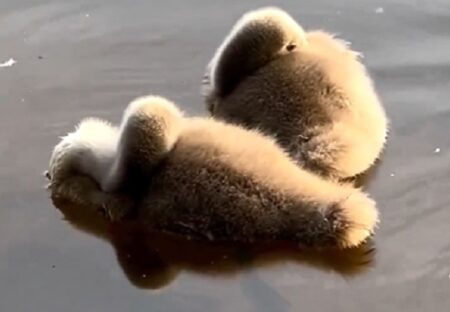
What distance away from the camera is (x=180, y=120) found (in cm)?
188

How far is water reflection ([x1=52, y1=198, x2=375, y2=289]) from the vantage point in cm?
176

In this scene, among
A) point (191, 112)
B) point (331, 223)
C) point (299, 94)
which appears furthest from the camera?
point (191, 112)

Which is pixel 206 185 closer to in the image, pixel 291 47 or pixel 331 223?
pixel 331 223

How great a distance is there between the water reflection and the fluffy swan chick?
0.01 m

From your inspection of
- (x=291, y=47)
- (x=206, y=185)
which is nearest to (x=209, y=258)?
(x=206, y=185)

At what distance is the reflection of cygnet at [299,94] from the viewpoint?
1.92 meters

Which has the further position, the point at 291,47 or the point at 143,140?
the point at 291,47

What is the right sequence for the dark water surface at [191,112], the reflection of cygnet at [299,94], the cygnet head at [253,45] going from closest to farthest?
the dark water surface at [191,112] < the reflection of cygnet at [299,94] < the cygnet head at [253,45]

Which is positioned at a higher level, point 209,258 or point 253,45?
point 253,45

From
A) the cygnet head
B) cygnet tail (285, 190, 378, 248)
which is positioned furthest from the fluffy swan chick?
the cygnet head

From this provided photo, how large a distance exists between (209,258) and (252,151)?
18cm

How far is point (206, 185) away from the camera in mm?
1798

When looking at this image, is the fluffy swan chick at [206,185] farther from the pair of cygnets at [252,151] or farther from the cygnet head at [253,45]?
the cygnet head at [253,45]

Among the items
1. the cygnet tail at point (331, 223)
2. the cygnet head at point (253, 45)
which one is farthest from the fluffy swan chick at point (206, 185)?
the cygnet head at point (253, 45)
